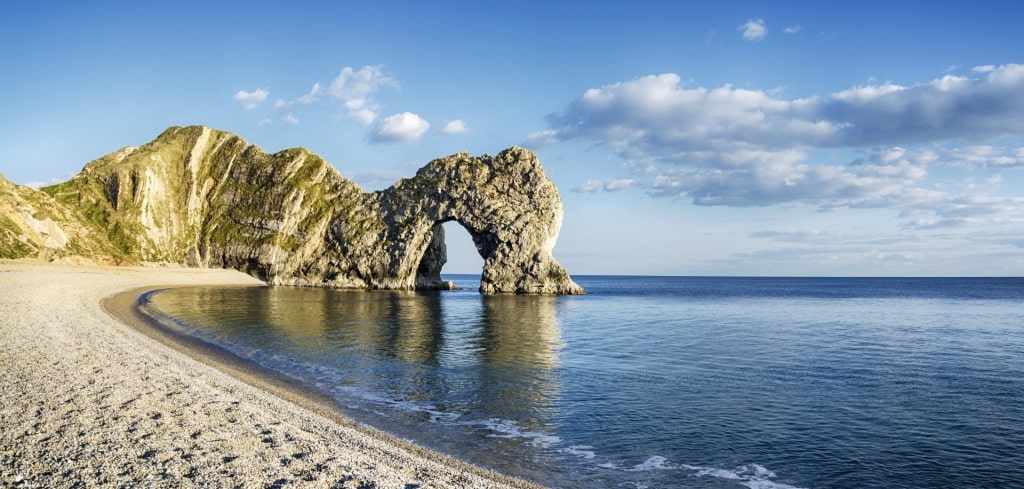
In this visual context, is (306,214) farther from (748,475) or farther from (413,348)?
(748,475)

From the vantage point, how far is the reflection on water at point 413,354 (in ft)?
69.1

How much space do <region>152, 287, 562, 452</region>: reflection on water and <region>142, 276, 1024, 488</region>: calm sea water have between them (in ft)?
0.45

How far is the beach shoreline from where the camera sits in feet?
35.8

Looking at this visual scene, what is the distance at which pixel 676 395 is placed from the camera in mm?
23328

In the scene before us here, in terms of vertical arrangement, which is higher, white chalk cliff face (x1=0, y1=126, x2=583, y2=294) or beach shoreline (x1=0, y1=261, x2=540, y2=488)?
white chalk cliff face (x1=0, y1=126, x2=583, y2=294)

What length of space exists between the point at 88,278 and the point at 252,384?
200ft

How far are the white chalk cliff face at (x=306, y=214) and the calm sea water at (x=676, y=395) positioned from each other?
5403cm

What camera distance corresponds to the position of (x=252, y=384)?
885 inches

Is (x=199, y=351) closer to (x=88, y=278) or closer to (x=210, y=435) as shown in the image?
(x=210, y=435)

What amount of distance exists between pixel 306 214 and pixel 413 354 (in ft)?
318

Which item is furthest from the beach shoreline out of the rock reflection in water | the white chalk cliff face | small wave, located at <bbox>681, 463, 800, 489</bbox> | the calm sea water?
the white chalk cliff face

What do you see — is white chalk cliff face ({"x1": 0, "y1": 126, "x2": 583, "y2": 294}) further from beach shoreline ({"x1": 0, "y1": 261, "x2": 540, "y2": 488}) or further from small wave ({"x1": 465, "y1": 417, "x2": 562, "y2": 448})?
small wave ({"x1": 465, "y1": 417, "x2": 562, "y2": 448})

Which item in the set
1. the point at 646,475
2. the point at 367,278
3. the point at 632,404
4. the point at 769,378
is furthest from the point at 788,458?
the point at 367,278

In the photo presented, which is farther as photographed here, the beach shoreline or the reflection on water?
the reflection on water
